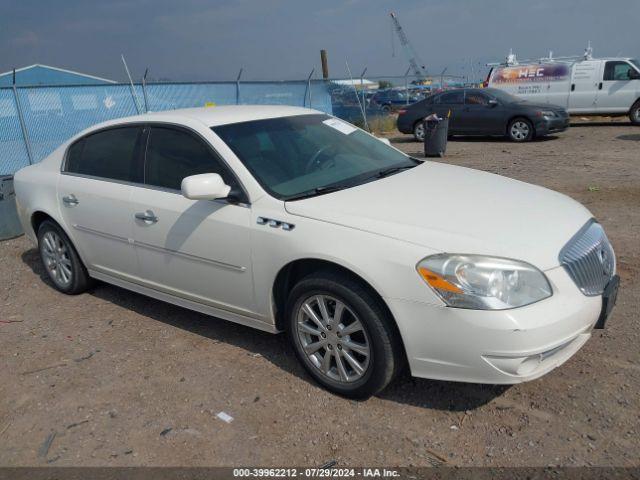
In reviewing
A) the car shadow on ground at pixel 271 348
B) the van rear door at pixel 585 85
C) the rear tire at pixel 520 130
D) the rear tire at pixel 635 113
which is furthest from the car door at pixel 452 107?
the car shadow on ground at pixel 271 348

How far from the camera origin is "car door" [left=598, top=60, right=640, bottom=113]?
16.6 meters

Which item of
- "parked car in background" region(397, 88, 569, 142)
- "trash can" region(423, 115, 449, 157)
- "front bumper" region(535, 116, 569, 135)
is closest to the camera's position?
"trash can" region(423, 115, 449, 157)

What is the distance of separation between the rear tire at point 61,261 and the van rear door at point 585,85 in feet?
53.3

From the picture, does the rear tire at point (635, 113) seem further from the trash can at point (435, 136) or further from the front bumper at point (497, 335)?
the front bumper at point (497, 335)

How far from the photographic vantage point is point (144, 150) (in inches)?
165

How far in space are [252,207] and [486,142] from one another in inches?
517

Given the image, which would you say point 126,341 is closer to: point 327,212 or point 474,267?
point 327,212

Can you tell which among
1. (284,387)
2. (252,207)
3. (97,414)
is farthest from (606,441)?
(97,414)

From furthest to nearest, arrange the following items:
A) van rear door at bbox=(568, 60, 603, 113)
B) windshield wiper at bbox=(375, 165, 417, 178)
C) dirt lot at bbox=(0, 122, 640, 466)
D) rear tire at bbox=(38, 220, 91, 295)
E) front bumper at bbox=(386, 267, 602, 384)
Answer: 1. van rear door at bbox=(568, 60, 603, 113)
2. rear tire at bbox=(38, 220, 91, 295)
3. windshield wiper at bbox=(375, 165, 417, 178)
4. dirt lot at bbox=(0, 122, 640, 466)
5. front bumper at bbox=(386, 267, 602, 384)

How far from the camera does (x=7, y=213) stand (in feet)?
23.9

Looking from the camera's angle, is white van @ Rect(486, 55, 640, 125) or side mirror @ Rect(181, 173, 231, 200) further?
white van @ Rect(486, 55, 640, 125)

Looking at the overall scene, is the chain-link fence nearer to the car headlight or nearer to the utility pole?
the utility pole

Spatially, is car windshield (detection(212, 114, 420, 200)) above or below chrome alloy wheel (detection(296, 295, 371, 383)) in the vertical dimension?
above

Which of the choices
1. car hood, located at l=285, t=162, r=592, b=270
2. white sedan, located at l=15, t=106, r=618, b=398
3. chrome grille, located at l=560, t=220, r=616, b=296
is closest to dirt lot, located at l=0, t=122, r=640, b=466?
white sedan, located at l=15, t=106, r=618, b=398
